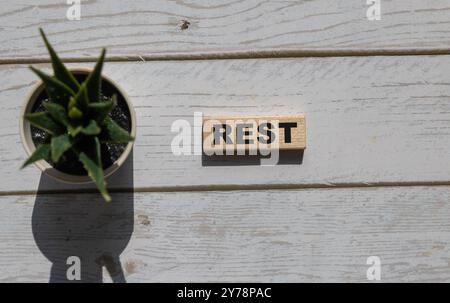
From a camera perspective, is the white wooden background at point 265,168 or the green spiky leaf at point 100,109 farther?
the white wooden background at point 265,168

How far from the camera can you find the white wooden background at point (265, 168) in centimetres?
88

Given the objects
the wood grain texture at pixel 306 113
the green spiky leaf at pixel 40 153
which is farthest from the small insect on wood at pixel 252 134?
the green spiky leaf at pixel 40 153

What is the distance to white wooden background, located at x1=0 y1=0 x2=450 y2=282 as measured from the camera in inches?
34.7

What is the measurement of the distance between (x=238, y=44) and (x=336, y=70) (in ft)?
0.50

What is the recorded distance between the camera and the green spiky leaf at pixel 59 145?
0.72 meters

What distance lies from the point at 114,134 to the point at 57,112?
0.08 m

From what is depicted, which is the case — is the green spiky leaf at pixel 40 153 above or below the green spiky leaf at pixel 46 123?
below

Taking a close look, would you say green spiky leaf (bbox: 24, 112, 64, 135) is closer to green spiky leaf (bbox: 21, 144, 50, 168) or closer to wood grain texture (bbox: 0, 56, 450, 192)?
green spiky leaf (bbox: 21, 144, 50, 168)

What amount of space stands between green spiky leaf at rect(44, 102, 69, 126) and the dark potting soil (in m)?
0.09
